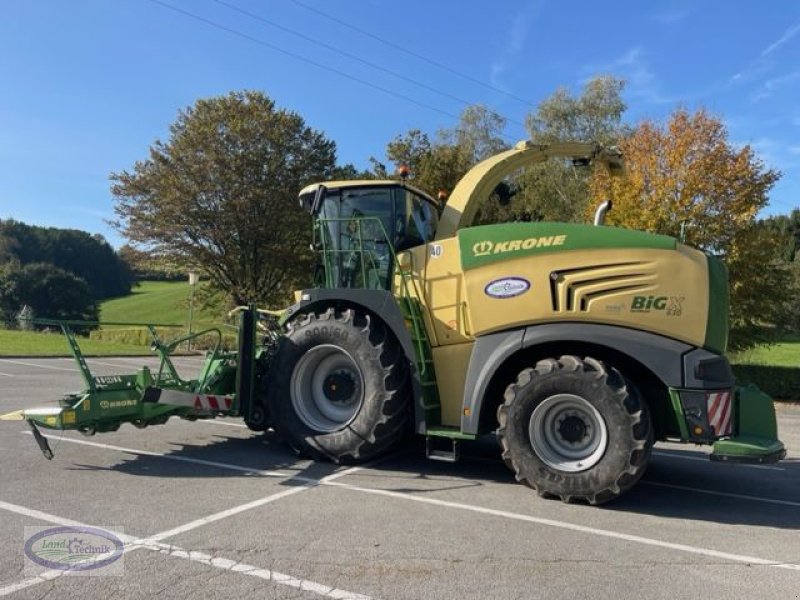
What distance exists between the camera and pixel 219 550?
158 inches

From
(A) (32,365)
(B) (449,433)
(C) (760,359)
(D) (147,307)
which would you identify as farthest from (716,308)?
(D) (147,307)

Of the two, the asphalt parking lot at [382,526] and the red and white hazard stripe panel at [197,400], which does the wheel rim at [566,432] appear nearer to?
the asphalt parking lot at [382,526]

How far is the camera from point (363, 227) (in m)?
6.69

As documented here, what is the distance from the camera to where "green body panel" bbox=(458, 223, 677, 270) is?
5.36 metres

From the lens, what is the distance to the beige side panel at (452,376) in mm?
5969

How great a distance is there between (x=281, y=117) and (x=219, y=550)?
2757cm

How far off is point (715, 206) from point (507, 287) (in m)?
11.4

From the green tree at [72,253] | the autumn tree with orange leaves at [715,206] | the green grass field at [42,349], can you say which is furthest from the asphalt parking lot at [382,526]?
the green tree at [72,253]

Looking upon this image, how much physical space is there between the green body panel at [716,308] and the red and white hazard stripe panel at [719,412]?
1.31 feet

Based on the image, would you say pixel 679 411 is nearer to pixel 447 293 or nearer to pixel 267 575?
pixel 447 293

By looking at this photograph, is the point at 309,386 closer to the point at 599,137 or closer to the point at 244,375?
the point at 244,375

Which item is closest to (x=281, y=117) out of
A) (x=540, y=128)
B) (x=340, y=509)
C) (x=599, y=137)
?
(x=540, y=128)

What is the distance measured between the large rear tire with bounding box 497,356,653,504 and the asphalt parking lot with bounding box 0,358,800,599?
0.82 feet

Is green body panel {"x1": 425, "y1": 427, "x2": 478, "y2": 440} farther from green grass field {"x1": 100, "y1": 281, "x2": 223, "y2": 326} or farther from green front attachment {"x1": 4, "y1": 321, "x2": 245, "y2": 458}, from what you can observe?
green grass field {"x1": 100, "y1": 281, "x2": 223, "y2": 326}
